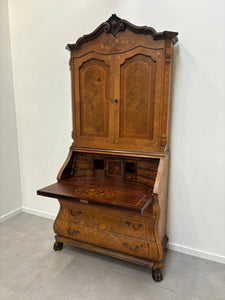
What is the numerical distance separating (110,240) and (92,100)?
1.29m

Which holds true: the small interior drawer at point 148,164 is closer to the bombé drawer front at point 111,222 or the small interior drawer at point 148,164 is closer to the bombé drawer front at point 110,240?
the bombé drawer front at point 111,222

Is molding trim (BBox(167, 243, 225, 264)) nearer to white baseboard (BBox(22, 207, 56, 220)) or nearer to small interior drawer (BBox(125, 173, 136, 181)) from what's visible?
small interior drawer (BBox(125, 173, 136, 181))

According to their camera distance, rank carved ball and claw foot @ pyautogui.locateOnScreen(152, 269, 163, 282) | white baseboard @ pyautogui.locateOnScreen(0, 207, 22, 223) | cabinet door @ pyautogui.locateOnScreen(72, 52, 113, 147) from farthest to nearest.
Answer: white baseboard @ pyautogui.locateOnScreen(0, 207, 22, 223) < cabinet door @ pyautogui.locateOnScreen(72, 52, 113, 147) < carved ball and claw foot @ pyautogui.locateOnScreen(152, 269, 163, 282)

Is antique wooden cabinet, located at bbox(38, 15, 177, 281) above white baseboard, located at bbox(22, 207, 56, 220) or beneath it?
above

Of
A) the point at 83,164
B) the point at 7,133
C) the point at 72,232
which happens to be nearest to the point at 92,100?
the point at 83,164

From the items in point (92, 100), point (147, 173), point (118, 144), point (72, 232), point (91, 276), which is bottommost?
point (91, 276)

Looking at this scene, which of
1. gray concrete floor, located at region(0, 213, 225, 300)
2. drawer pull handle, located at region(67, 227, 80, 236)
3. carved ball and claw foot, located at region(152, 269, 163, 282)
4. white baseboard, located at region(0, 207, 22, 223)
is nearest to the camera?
gray concrete floor, located at region(0, 213, 225, 300)

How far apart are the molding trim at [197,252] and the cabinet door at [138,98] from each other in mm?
1079

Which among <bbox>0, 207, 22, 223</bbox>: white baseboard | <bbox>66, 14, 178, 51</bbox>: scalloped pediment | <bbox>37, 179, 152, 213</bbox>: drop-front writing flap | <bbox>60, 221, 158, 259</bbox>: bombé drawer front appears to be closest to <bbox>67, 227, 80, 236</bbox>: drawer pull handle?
<bbox>60, 221, 158, 259</bbox>: bombé drawer front

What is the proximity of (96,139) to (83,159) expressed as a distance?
9.8 inches

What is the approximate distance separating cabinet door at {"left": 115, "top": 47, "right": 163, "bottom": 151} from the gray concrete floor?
3.60 ft

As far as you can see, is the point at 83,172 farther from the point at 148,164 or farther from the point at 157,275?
the point at 157,275

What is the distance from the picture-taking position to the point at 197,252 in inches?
83.9

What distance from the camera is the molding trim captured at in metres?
2.05
